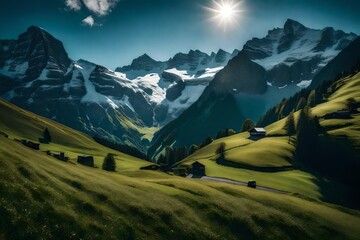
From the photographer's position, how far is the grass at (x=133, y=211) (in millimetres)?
34312

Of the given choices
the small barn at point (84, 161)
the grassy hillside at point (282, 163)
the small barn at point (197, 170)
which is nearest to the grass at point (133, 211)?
the grassy hillside at point (282, 163)

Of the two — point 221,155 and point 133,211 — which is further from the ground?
point 221,155

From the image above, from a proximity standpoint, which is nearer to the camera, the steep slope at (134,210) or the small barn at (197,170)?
the steep slope at (134,210)

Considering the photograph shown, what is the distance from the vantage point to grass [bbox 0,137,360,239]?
3431cm

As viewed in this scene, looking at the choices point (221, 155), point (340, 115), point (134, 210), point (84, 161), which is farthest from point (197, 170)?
point (340, 115)

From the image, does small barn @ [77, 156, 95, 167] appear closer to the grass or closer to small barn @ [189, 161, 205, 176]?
small barn @ [189, 161, 205, 176]

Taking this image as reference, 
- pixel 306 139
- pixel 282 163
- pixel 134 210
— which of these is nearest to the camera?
pixel 134 210

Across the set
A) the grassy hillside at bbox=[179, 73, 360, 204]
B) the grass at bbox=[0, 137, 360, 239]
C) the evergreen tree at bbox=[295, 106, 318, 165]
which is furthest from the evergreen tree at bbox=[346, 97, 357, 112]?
the grass at bbox=[0, 137, 360, 239]

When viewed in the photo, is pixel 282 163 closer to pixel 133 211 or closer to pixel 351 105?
pixel 351 105

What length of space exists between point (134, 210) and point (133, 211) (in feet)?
0.98

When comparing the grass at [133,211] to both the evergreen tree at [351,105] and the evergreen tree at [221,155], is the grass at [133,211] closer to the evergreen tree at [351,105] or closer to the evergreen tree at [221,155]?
the evergreen tree at [221,155]

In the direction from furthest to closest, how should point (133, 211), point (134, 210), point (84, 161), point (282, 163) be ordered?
point (282, 163) < point (84, 161) < point (134, 210) < point (133, 211)

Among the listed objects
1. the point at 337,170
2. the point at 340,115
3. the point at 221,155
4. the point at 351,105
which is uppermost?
the point at 351,105

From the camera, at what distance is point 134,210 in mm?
43750
